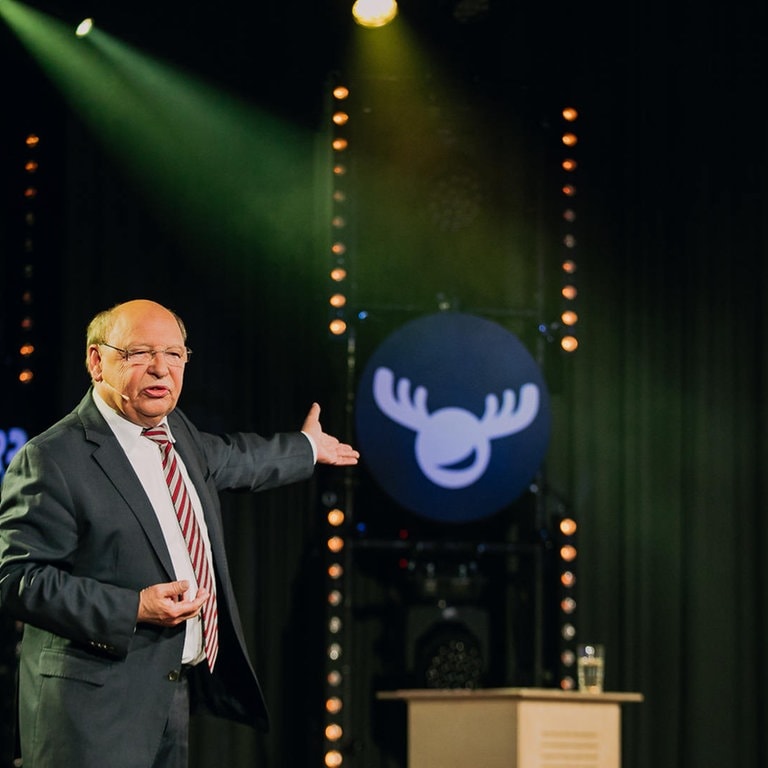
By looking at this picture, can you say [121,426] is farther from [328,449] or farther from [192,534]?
[328,449]

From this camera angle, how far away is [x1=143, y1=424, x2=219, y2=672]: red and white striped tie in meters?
2.73

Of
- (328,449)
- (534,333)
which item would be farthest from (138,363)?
(534,333)

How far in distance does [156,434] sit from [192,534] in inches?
9.0

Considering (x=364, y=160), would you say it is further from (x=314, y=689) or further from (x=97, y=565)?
(x=97, y=565)

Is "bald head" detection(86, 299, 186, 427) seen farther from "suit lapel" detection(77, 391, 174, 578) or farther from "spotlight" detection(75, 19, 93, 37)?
"spotlight" detection(75, 19, 93, 37)

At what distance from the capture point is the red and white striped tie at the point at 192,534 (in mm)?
2732

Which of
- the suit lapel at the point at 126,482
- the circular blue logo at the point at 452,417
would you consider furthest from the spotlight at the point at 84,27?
the suit lapel at the point at 126,482

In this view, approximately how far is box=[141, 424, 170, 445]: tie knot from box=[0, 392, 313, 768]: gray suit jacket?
8 centimetres

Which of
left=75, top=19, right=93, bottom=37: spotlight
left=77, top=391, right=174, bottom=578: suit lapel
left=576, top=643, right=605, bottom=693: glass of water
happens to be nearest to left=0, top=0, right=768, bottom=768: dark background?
left=75, top=19, right=93, bottom=37: spotlight

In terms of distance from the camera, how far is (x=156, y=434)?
9.17ft

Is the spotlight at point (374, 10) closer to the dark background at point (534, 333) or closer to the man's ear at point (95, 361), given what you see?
the dark background at point (534, 333)

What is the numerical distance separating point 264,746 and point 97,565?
2448mm

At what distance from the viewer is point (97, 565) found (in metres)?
2.64

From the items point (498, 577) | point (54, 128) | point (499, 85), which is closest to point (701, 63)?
point (499, 85)
